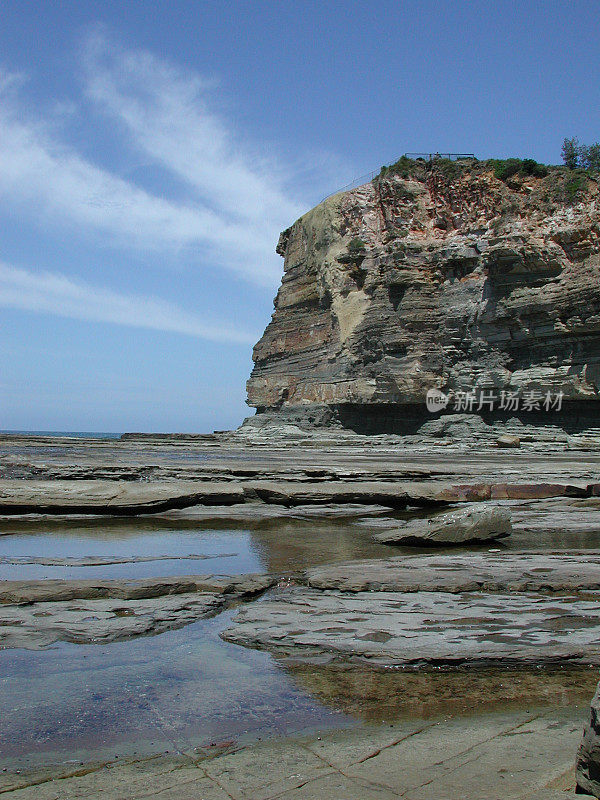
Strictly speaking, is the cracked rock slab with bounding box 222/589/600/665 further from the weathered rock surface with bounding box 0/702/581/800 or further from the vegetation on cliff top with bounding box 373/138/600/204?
the vegetation on cliff top with bounding box 373/138/600/204

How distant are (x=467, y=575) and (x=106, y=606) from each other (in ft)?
11.8

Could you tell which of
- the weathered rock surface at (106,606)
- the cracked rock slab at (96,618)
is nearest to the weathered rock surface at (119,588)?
the weathered rock surface at (106,606)

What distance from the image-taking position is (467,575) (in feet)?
21.4

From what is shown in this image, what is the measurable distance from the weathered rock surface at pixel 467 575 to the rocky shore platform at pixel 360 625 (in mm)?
25

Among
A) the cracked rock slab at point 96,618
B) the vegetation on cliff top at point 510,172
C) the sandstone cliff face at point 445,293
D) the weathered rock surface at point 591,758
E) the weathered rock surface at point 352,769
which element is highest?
the vegetation on cliff top at point 510,172

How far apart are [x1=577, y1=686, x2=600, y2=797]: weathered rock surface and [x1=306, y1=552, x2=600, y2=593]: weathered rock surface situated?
11.6 feet

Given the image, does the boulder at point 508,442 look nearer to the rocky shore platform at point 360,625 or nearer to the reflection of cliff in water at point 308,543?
the rocky shore platform at point 360,625

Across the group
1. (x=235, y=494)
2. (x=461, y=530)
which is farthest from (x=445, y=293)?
(x=461, y=530)

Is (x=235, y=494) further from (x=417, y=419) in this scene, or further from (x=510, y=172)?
(x=510, y=172)

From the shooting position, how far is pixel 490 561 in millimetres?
7328

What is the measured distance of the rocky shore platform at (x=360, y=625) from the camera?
110 inches

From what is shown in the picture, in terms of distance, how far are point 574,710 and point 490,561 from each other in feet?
12.5

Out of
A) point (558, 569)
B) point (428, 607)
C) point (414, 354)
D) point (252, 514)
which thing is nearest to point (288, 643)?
point (428, 607)

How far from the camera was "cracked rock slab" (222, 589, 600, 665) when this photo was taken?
14.5ft
